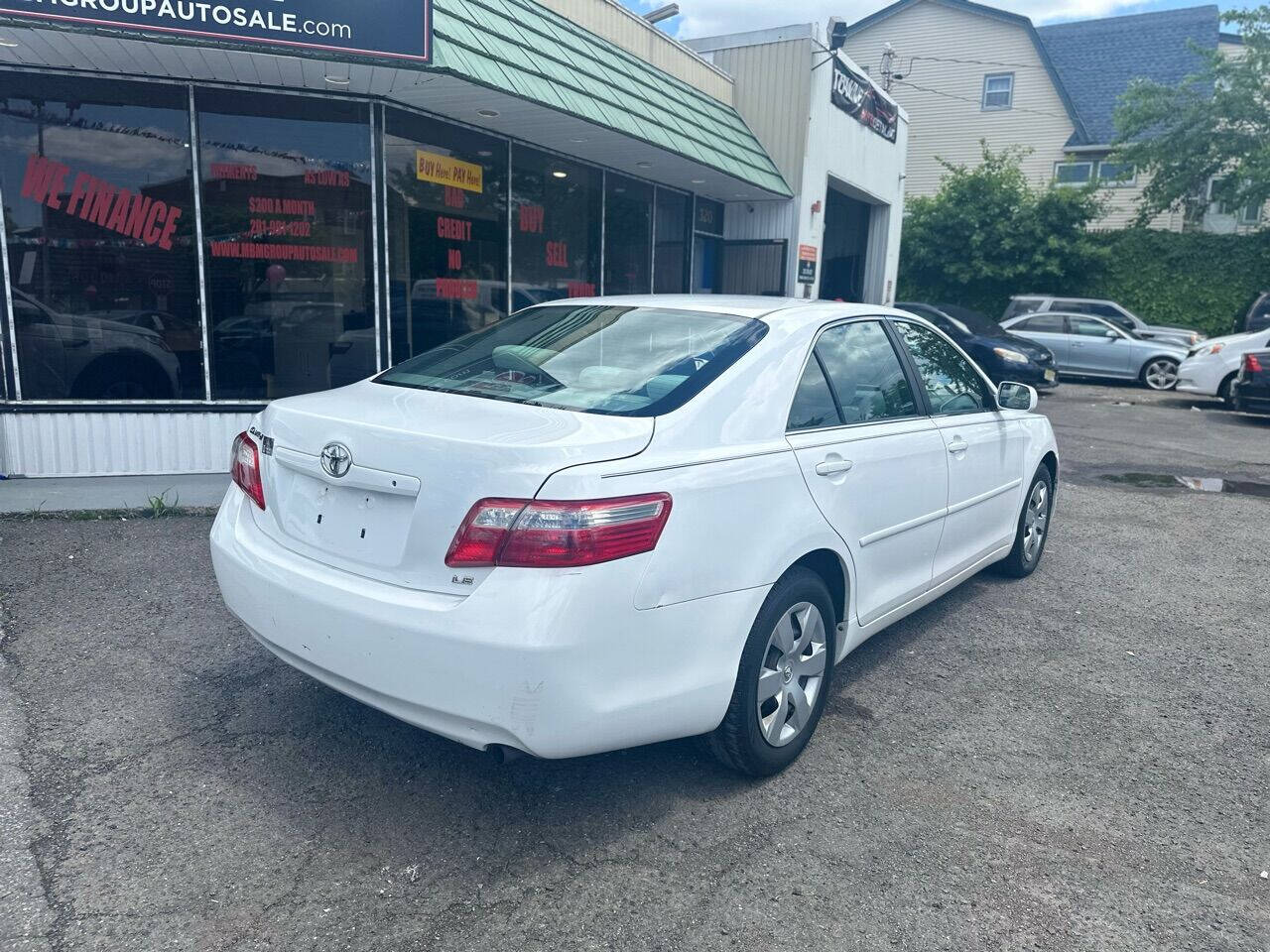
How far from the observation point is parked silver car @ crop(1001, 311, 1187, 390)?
18.5 metres

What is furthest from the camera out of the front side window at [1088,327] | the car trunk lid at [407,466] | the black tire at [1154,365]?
the front side window at [1088,327]

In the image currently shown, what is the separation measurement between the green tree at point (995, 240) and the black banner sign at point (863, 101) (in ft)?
23.9

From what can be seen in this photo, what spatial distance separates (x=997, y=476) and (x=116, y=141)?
21.5 feet

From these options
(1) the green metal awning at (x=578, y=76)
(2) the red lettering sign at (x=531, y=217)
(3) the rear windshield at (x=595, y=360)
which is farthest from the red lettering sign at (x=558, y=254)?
(3) the rear windshield at (x=595, y=360)

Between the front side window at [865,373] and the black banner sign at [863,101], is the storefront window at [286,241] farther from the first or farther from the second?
the black banner sign at [863,101]

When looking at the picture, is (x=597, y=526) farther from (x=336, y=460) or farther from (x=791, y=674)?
(x=791, y=674)

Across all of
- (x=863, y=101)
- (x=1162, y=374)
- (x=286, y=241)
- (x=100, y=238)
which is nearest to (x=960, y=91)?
(x=1162, y=374)

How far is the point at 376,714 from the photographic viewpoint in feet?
12.3

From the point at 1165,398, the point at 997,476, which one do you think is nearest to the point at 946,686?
the point at 997,476

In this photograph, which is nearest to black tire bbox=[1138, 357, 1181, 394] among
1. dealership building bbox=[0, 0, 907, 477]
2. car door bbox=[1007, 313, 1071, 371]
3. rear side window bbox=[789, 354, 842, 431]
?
car door bbox=[1007, 313, 1071, 371]

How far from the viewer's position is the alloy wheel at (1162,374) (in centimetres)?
1842

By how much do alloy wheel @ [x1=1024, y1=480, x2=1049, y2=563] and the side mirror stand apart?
0.65m

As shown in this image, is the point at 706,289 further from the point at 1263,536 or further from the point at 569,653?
the point at 569,653

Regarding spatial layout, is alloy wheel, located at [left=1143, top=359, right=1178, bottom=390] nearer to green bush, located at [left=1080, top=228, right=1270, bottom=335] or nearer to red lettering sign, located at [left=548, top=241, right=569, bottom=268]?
green bush, located at [left=1080, top=228, right=1270, bottom=335]
